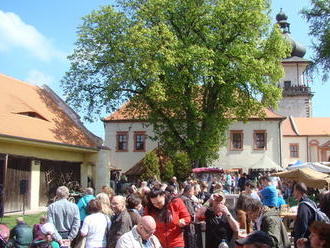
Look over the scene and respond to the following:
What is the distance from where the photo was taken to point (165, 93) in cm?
2883

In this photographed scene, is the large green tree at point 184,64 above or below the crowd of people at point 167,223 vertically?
above

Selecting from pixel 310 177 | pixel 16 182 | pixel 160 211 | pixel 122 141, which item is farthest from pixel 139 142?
pixel 160 211

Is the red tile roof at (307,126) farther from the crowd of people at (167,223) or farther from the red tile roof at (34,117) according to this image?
the crowd of people at (167,223)

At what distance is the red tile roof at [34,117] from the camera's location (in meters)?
22.2

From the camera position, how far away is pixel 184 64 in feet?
92.1

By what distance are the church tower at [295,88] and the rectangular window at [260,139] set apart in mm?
17202

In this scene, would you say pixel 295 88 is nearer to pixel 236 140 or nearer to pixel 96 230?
pixel 236 140

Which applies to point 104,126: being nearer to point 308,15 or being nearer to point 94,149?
point 94,149

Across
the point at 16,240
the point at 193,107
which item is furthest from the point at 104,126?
the point at 16,240

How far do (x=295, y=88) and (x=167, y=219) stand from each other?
56862mm

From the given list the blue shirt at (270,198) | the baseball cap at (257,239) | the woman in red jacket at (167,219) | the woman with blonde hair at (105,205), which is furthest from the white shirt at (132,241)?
the blue shirt at (270,198)

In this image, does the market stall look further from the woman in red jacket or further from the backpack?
the woman in red jacket

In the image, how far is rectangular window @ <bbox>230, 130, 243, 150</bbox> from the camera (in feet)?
148

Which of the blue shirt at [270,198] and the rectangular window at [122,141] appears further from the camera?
the rectangular window at [122,141]
